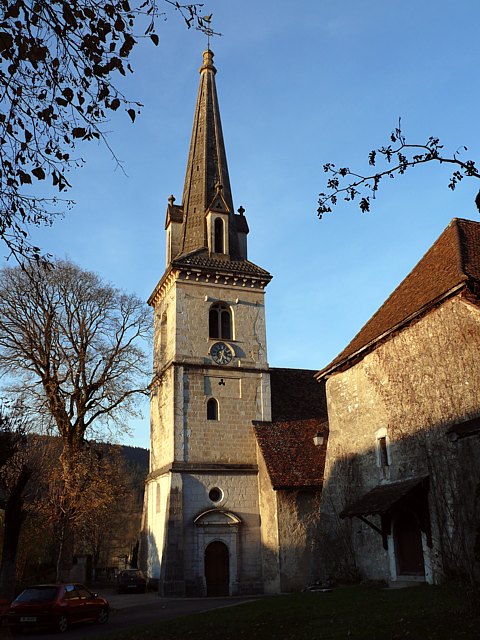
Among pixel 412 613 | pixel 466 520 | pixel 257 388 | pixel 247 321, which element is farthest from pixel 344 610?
pixel 247 321

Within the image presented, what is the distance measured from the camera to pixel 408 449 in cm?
1655

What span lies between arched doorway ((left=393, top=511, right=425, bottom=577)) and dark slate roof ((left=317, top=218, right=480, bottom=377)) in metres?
5.05

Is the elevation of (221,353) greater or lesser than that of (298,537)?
greater

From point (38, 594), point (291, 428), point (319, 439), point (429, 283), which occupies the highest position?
point (429, 283)

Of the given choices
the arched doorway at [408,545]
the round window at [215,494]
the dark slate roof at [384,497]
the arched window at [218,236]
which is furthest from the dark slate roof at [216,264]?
the arched doorway at [408,545]

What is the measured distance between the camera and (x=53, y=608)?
14.9m

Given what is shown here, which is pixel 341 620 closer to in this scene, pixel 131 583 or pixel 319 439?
pixel 319 439

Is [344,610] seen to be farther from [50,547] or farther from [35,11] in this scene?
[50,547]

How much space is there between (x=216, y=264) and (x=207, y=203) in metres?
3.95

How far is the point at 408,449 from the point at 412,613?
6235mm

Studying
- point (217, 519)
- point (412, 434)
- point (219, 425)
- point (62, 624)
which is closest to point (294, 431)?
point (219, 425)

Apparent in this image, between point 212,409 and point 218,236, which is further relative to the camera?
point 218,236

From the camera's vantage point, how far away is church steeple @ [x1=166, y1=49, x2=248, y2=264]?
100ft

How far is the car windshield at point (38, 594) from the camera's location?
15.1 metres
